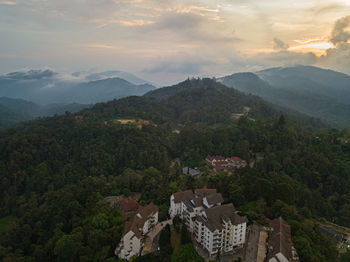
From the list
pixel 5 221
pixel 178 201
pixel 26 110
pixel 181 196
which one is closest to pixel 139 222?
pixel 178 201

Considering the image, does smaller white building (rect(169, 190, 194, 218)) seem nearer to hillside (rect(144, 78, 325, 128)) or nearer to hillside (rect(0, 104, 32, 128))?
hillside (rect(144, 78, 325, 128))

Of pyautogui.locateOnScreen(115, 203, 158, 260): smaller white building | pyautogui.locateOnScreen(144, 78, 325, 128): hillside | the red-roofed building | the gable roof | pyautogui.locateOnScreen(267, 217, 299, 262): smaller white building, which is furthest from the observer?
pyautogui.locateOnScreen(144, 78, 325, 128): hillside

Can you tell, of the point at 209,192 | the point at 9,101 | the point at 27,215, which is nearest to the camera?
the point at 209,192

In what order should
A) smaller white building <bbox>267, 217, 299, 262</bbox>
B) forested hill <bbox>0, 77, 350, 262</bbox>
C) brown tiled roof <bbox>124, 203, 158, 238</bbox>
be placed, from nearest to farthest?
smaller white building <bbox>267, 217, 299, 262</bbox> < brown tiled roof <bbox>124, 203, 158, 238</bbox> < forested hill <bbox>0, 77, 350, 262</bbox>

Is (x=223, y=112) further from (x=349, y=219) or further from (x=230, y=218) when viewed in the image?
(x=230, y=218)

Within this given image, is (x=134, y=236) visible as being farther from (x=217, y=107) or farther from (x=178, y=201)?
(x=217, y=107)

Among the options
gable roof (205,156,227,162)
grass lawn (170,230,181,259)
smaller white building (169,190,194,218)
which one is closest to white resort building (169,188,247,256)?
smaller white building (169,190,194,218)

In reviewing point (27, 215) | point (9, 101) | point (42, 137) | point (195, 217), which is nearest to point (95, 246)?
point (195, 217)

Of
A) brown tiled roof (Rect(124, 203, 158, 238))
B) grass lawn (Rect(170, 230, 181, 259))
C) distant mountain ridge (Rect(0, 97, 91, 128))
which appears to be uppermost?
brown tiled roof (Rect(124, 203, 158, 238))
